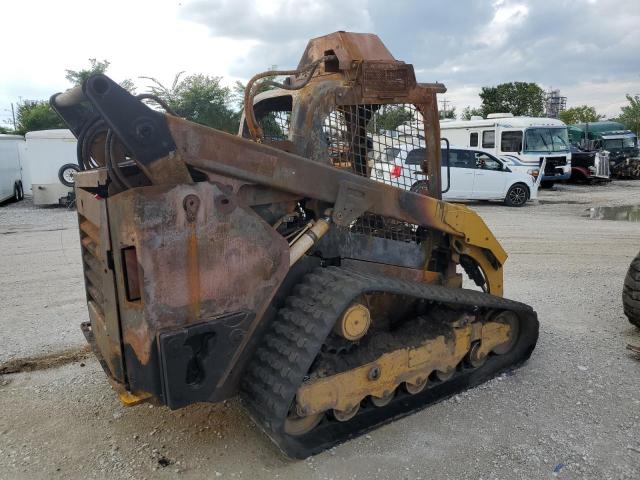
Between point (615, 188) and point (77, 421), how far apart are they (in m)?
23.5

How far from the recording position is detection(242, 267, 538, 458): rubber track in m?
2.79

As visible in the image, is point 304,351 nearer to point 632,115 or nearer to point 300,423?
point 300,423

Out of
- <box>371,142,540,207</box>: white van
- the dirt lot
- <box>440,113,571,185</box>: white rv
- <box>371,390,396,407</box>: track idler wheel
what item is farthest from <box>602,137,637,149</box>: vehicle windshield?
<box>371,390,396,407</box>: track idler wheel

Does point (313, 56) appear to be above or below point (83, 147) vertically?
above

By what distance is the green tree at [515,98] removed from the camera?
4156 centimetres

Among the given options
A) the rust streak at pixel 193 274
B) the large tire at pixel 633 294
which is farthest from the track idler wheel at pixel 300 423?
the large tire at pixel 633 294

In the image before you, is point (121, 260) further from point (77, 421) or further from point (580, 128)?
point (580, 128)

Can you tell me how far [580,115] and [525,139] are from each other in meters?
44.8

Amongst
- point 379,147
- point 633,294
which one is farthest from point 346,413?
point 633,294

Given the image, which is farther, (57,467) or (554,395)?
(554,395)

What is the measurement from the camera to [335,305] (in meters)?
2.84

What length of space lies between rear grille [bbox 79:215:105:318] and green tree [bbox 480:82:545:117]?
41998 mm

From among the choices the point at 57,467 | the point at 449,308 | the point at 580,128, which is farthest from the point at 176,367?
the point at 580,128

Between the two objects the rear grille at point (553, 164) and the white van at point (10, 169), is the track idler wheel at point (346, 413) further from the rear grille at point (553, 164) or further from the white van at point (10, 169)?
the rear grille at point (553, 164)
